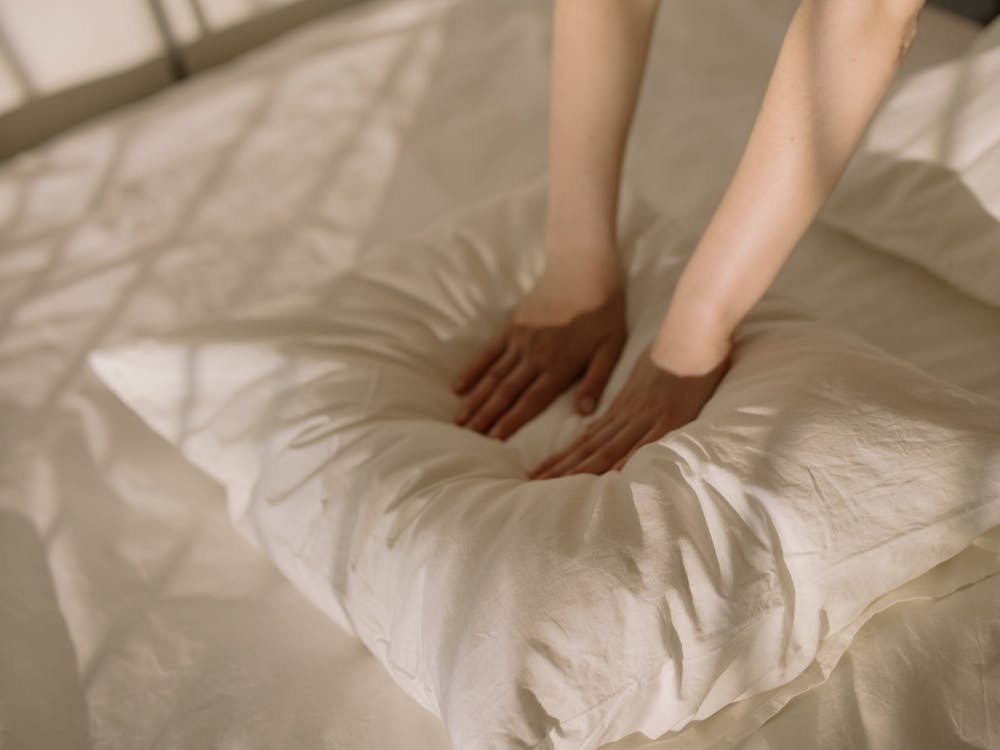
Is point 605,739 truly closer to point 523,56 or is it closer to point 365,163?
point 365,163

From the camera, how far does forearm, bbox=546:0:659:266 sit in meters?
0.98

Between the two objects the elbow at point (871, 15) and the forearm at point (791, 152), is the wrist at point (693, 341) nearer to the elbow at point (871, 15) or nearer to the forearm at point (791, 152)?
the forearm at point (791, 152)

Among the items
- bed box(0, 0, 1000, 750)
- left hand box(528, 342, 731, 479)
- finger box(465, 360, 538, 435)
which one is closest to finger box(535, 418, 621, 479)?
left hand box(528, 342, 731, 479)

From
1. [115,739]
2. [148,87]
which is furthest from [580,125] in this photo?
[148,87]

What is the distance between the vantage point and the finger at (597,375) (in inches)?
37.3

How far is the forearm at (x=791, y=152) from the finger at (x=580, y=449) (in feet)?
0.28

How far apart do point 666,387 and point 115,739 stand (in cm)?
55

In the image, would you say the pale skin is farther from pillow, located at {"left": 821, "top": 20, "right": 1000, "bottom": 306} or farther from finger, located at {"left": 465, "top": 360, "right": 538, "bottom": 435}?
pillow, located at {"left": 821, "top": 20, "right": 1000, "bottom": 306}

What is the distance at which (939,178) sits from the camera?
104 cm

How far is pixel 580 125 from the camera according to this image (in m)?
1.00

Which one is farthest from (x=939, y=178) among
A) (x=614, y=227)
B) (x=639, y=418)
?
(x=639, y=418)

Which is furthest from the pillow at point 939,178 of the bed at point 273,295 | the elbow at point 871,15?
the elbow at point 871,15

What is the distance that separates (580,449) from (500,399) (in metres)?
0.13

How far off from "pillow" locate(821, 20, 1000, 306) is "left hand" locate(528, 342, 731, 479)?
0.30 meters
